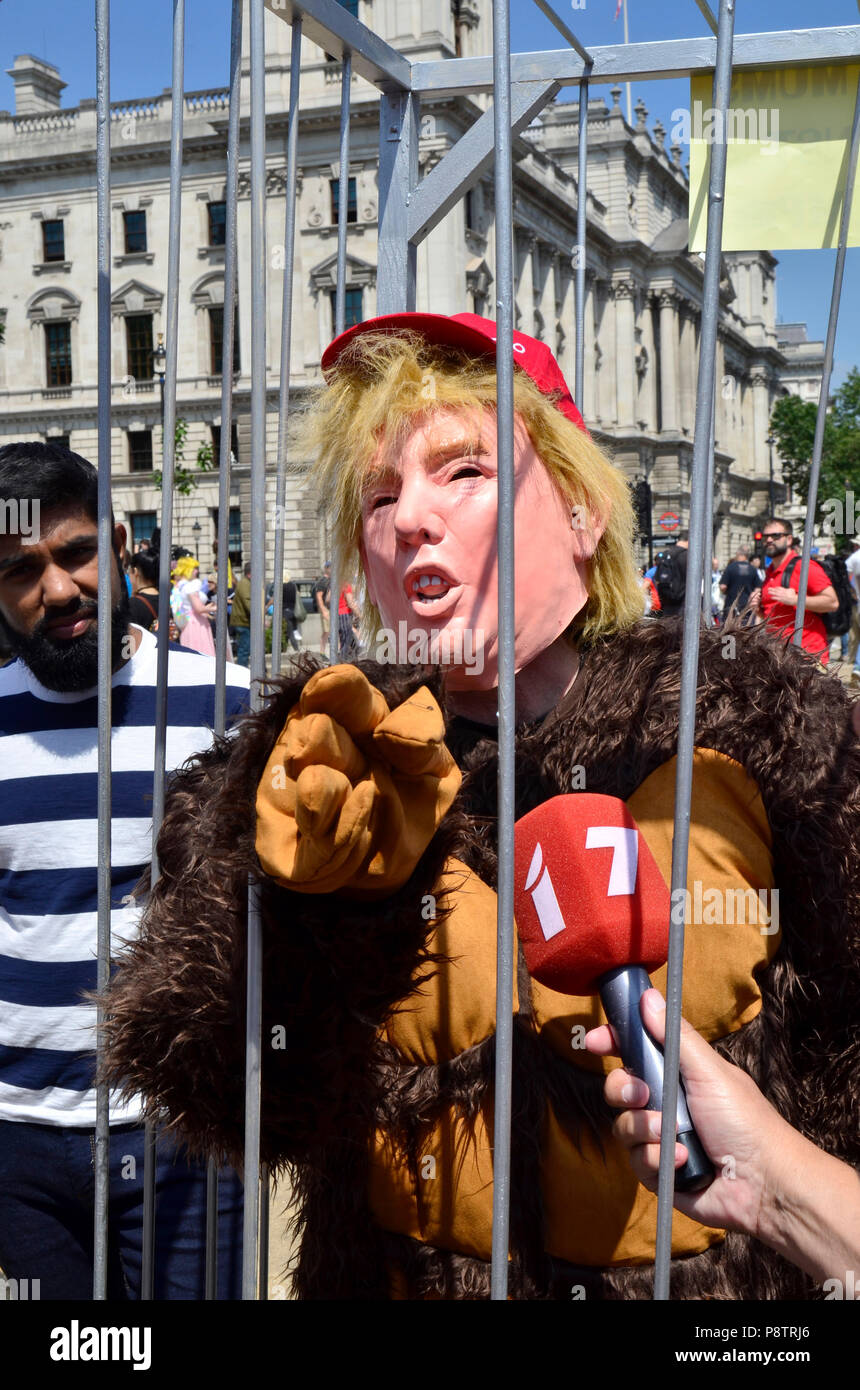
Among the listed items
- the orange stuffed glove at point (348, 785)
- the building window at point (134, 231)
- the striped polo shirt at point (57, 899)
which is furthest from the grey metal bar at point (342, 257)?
the building window at point (134, 231)

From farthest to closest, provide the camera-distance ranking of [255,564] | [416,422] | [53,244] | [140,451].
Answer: [53,244] < [140,451] < [416,422] < [255,564]

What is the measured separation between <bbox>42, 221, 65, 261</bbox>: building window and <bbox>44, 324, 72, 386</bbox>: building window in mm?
1999

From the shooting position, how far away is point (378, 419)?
5.68 feet

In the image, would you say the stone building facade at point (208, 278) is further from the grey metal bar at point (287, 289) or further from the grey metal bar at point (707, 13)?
the grey metal bar at point (287, 289)

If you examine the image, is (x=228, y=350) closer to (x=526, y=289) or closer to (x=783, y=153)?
(x=783, y=153)

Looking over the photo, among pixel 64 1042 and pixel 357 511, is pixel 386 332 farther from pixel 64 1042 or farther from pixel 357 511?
pixel 64 1042

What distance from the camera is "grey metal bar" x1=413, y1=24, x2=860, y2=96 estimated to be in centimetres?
197

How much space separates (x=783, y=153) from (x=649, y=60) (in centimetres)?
26

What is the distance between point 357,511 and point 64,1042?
106cm

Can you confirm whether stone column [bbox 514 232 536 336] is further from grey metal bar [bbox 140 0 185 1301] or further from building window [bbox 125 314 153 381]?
grey metal bar [bbox 140 0 185 1301]

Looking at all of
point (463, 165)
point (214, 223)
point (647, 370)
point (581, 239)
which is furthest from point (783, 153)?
point (647, 370)

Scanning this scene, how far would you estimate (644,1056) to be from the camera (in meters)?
1.14

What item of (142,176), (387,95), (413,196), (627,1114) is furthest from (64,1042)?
(142,176)

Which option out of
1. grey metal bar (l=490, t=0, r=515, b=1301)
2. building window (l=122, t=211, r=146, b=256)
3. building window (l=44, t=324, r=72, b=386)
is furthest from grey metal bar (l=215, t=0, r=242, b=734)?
Result: building window (l=44, t=324, r=72, b=386)
